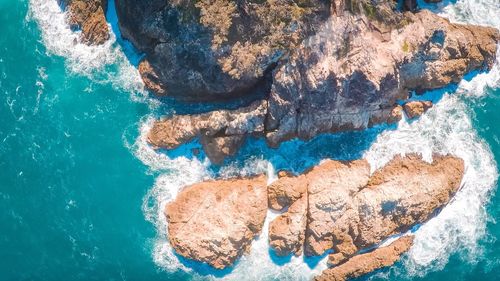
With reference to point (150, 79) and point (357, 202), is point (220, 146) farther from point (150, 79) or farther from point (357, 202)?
point (357, 202)

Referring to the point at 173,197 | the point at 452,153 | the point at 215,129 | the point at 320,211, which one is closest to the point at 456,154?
the point at 452,153

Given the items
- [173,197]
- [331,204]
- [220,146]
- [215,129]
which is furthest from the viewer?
[173,197]

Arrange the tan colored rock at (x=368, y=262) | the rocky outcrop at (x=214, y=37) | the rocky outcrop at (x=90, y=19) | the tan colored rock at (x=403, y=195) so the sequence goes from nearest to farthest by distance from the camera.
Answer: the rocky outcrop at (x=214, y=37) < the tan colored rock at (x=403, y=195) < the tan colored rock at (x=368, y=262) < the rocky outcrop at (x=90, y=19)

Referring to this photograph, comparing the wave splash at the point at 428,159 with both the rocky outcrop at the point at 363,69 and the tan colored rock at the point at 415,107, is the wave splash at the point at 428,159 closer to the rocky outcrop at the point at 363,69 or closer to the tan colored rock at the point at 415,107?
the tan colored rock at the point at 415,107

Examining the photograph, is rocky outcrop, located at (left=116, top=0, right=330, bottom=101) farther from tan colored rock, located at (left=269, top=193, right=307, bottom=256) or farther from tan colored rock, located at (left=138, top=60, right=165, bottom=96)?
tan colored rock, located at (left=269, top=193, right=307, bottom=256)

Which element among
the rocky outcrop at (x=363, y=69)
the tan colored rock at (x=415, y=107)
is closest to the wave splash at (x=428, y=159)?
the tan colored rock at (x=415, y=107)
